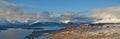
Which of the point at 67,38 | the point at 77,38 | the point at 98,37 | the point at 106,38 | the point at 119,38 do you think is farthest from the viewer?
the point at 67,38

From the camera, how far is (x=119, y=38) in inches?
2566

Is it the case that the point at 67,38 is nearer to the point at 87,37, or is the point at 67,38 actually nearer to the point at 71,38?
the point at 71,38

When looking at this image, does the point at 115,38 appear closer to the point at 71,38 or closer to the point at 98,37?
the point at 98,37

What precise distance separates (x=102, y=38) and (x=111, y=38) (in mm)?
3597

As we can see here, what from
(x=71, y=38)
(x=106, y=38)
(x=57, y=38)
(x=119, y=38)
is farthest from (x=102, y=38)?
(x=57, y=38)

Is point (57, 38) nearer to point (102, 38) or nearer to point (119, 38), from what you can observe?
point (102, 38)

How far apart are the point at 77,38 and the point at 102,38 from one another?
938cm

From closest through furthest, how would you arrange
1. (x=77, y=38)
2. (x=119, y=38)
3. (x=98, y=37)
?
1. (x=119, y=38)
2. (x=98, y=37)
3. (x=77, y=38)

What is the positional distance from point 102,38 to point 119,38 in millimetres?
6306

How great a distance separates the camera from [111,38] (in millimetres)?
67688

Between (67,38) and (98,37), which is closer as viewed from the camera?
(98,37)

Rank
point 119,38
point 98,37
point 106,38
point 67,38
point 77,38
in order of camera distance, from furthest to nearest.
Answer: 1. point 67,38
2. point 77,38
3. point 98,37
4. point 106,38
5. point 119,38

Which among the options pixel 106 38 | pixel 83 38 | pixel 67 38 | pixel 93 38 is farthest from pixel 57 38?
pixel 106 38

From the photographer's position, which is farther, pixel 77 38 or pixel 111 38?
pixel 77 38
